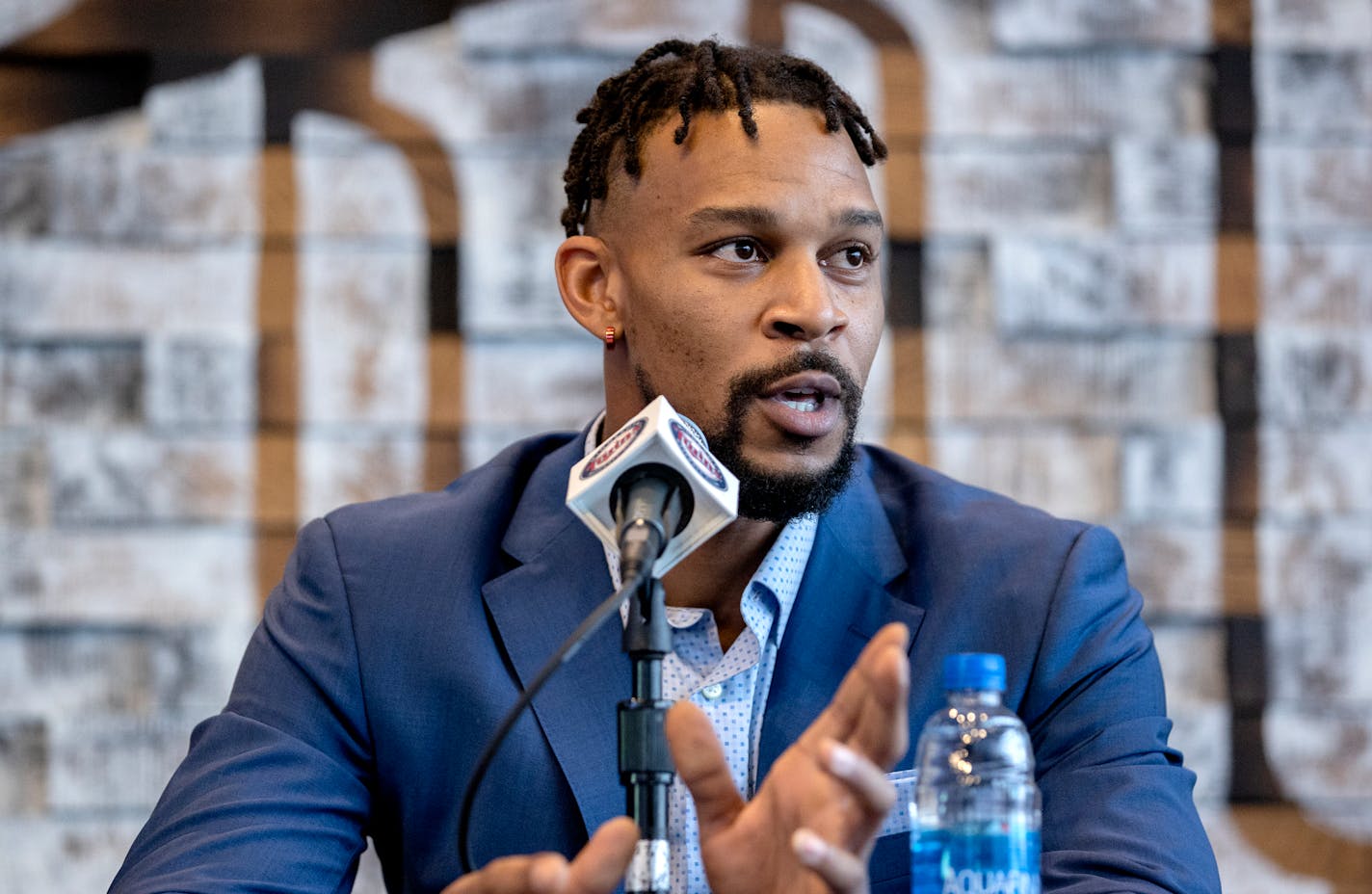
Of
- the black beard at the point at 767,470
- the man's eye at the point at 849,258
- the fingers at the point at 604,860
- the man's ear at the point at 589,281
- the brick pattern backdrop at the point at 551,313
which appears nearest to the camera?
the fingers at the point at 604,860

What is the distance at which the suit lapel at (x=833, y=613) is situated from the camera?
6.44 ft

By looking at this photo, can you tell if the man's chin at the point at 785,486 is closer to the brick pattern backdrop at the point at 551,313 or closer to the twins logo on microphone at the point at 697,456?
the twins logo on microphone at the point at 697,456

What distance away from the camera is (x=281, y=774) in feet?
6.20

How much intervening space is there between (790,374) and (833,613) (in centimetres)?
35

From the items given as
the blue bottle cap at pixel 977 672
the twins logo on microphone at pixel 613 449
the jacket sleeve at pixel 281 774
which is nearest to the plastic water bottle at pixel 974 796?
the blue bottle cap at pixel 977 672

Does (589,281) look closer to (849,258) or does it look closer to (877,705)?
(849,258)

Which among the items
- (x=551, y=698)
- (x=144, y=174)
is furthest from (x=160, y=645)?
(x=551, y=698)

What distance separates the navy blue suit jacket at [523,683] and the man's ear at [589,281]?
10.6 inches

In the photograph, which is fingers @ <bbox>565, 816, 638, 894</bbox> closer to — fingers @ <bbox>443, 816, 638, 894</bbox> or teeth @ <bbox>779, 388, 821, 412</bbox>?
fingers @ <bbox>443, 816, 638, 894</bbox>

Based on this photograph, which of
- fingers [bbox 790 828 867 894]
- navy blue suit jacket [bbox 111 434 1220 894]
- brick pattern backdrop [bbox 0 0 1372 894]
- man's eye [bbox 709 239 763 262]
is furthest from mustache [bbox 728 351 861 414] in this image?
brick pattern backdrop [bbox 0 0 1372 894]

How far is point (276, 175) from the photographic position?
9.81 ft

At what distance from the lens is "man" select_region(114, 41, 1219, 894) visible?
188 cm

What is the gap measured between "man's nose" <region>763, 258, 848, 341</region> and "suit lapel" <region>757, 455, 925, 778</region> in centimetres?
33

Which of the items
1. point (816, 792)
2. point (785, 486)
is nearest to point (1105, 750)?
point (785, 486)
